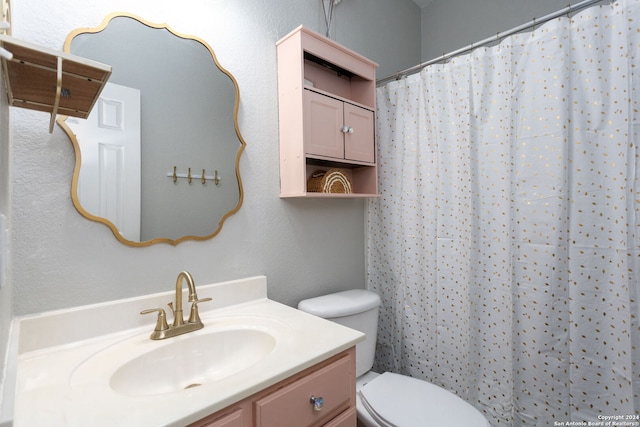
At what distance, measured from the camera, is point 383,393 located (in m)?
1.28

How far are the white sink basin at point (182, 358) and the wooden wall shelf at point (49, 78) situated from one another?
63 cm

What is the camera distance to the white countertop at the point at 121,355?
23.3 inches

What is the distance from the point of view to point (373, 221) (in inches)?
71.9

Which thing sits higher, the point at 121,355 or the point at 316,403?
the point at 121,355

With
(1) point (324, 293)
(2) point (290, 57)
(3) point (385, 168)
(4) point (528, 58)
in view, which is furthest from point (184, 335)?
(4) point (528, 58)

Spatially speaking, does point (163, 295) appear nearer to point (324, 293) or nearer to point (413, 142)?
Result: point (324, 293)

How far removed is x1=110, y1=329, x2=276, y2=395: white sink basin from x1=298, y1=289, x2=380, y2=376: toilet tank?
1.29 feet

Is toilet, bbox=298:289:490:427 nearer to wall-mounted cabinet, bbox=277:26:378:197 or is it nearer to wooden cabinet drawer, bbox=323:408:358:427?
wooden cabinet drawer, bbox=323:408:358:427

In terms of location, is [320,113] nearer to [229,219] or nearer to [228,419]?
[229,219]

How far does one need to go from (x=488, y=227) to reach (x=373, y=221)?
62cm

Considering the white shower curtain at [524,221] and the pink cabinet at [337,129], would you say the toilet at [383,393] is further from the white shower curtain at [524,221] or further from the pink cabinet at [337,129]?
the pink cabinet at [337,129]

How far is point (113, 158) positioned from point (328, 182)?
0.84m

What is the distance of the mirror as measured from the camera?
3.14ft

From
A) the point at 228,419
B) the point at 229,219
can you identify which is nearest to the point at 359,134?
the point at 229,219
